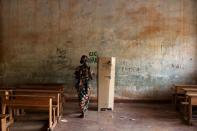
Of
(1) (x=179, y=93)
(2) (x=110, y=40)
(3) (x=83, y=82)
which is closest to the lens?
(3) (x=83, y=82)

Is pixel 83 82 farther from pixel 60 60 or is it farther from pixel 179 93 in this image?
pixel 179 93

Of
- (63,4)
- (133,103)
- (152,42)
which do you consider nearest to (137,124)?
(133,103)

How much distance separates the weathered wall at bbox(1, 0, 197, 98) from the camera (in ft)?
34.6

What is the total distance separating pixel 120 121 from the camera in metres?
8.19

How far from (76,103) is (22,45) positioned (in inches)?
92.4

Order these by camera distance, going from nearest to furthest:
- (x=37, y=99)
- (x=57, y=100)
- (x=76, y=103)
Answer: (x=37, y=99), (x=57, y=100), (x=76, y=103)

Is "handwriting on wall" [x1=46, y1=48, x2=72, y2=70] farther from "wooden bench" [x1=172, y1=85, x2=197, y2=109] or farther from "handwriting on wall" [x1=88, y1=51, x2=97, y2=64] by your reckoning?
"wooden bench" [x1=172, y1=85, x2=197, y2=109]

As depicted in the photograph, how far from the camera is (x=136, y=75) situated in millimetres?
10719

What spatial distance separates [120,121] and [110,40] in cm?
316

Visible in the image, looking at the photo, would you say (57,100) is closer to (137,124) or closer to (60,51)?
(137,124)

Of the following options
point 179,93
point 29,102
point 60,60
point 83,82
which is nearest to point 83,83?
point 83,82

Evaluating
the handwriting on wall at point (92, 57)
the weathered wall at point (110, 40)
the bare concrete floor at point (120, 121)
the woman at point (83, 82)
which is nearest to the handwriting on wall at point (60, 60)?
the weathered wall at point (110, 40)

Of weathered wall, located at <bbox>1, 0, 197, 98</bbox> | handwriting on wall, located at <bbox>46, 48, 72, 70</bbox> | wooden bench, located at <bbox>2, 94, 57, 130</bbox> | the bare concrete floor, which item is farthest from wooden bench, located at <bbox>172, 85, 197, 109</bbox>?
wooden bench, located at <bbox>2, 94, 57, 130</bbox>

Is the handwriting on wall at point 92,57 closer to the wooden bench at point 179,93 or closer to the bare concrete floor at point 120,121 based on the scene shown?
the bare concrete floor at point 120,121
